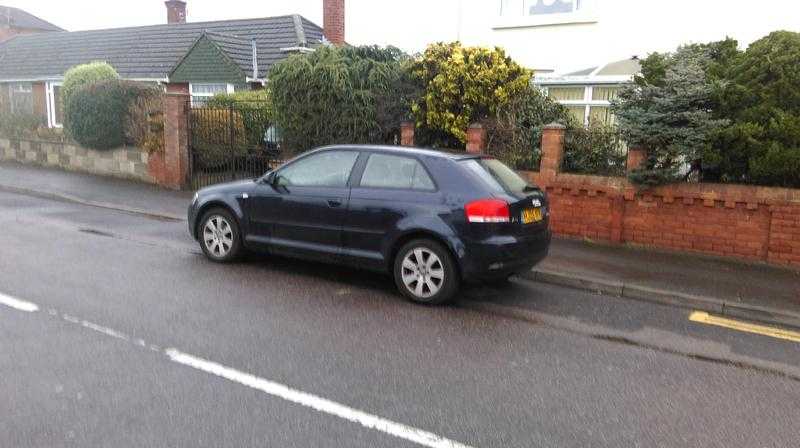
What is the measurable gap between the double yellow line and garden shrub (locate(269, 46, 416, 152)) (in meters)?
6.47

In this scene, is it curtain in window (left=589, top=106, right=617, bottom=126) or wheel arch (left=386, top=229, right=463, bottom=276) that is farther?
curtain in window (left=589, top=106, right=617, bottom=126)

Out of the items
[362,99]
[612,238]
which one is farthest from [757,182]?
[362,99]

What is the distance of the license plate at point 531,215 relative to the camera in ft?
20.2

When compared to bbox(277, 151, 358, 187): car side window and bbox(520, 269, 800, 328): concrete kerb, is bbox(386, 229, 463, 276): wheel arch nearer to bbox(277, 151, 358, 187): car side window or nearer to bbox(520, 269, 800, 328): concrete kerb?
bbox(277, 151, 358, 187): car side window

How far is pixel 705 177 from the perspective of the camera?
29.0ft

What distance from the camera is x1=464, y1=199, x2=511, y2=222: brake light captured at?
5.88 metres

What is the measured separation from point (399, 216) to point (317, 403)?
8.61 feet

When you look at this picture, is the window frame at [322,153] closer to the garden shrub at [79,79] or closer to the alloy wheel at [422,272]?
the alloy wheel at [422,272]

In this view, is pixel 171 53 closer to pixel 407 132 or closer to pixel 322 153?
pixel 407 132

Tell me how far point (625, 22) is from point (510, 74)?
3735 mm

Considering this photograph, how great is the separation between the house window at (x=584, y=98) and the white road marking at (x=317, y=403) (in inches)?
379

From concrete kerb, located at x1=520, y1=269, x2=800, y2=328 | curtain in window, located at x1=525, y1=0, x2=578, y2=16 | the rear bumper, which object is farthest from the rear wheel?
curtain in window, located at x1=525, y1=0, x2=578, y2=16

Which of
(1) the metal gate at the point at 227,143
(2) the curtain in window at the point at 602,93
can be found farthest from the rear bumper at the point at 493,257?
(1) the metal gate at the point at 227,143

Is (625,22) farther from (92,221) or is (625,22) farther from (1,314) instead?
(1,314)
